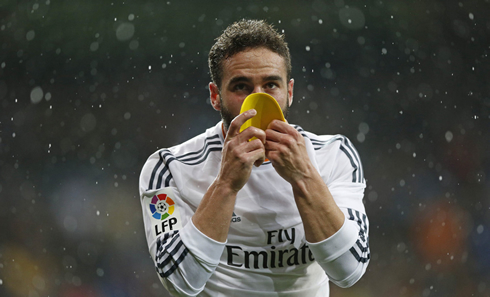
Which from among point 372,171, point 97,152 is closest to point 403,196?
point 372,171

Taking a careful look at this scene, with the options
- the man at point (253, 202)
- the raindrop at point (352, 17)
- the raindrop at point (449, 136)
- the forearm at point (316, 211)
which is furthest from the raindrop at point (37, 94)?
the raindrop at point (449, 136)

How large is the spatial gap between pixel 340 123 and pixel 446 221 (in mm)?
1149

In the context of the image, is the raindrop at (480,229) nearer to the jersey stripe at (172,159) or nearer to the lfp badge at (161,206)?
the jersey stripe at (172,159)

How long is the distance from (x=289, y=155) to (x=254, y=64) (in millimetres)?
301

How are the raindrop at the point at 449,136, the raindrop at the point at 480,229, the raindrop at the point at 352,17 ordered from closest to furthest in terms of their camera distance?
1. the raindrop at the point at 352,17
2. the raindrop at the point at 449,136
3. the raindrop at the point at 480,229

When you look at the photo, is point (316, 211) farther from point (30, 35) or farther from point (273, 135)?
point (30, 35)

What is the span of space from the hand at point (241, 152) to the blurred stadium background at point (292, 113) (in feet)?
6.68

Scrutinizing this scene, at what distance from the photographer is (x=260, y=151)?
A: 3.21ft

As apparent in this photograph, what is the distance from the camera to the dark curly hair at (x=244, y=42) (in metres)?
1.19

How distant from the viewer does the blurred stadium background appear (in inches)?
122

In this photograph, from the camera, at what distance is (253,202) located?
118 cm

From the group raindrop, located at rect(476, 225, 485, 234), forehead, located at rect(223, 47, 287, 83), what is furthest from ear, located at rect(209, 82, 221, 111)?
raindrop, located at rect(476, 225, 485, 234)

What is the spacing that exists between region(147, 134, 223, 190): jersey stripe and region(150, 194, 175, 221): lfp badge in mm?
34

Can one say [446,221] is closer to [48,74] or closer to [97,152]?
[97,152]
